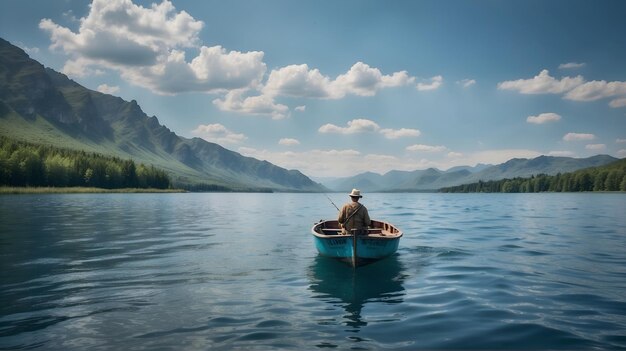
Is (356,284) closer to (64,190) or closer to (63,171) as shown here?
(64,190)

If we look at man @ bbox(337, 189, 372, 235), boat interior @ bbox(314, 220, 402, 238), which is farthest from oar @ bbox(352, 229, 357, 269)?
boat interior @ bbox(314, 220, 402, 238)

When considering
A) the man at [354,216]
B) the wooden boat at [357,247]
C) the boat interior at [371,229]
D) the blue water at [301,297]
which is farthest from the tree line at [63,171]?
the wooden boat at [357,247]

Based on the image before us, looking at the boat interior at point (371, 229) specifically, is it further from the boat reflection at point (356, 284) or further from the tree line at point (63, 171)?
the tree line at point (63, 171)

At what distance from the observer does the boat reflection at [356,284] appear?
45.1 feet

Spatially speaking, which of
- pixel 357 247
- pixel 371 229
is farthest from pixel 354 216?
pixel 371 229

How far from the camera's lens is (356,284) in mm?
16562

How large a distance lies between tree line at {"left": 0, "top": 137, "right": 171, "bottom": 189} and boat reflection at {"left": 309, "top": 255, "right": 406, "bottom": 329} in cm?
13054

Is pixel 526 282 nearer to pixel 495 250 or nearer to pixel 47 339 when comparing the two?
pixel 495 250

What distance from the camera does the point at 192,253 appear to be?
24.5m

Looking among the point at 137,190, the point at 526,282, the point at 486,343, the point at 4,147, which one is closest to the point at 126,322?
the point at 486,343

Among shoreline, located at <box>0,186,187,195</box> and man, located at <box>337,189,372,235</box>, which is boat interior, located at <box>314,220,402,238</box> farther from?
shoreline, located at <box>0,186,187,195</box>

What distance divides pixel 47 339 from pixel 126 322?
1.94m

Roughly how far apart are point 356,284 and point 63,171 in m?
153

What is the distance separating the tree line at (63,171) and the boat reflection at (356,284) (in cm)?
13054
